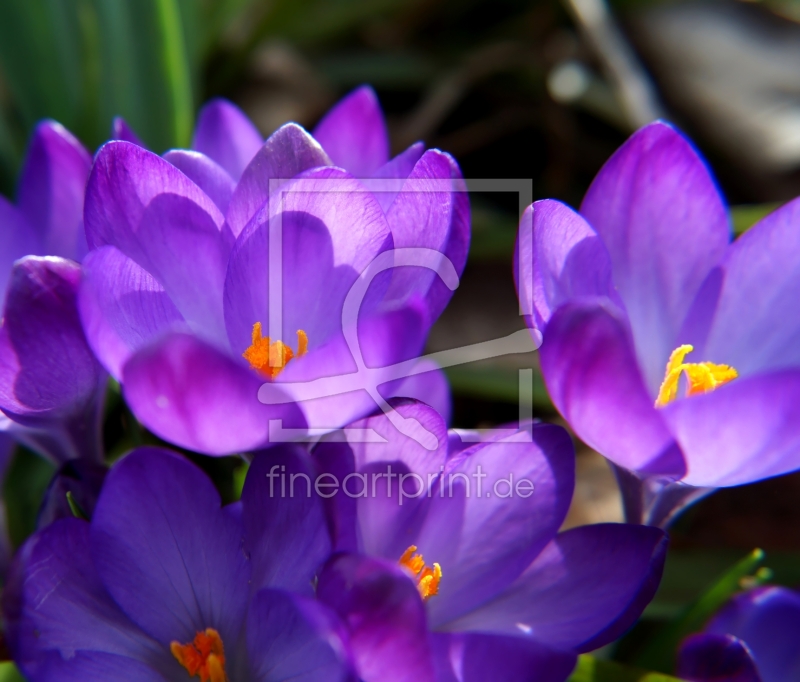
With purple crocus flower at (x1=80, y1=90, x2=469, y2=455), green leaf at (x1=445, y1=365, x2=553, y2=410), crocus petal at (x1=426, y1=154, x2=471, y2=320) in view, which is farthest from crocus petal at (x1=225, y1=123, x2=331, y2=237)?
green leaf at (x1=445, y1=365, x2=553, y2=410)

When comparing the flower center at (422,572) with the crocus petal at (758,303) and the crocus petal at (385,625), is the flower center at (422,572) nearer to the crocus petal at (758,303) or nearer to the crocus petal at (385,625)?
the crocus petal at (385,625)

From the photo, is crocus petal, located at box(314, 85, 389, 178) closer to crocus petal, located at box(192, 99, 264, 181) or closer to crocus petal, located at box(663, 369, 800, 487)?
crocus petal, located at box(192, 99, 264, 181)

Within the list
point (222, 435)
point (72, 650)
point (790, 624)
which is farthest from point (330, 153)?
point (790, 624)

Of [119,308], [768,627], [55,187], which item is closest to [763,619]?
[768,627]

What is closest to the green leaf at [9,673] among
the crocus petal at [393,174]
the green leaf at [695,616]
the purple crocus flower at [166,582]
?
the purple crocus flower at [166,582]

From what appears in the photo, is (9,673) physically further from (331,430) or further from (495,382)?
(495,382)

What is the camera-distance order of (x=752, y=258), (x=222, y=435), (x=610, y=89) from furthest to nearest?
(x=610, y=89) → (x=752, y=258) → (x=222, y=435)

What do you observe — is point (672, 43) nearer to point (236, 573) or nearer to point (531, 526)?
point (531, 526)
